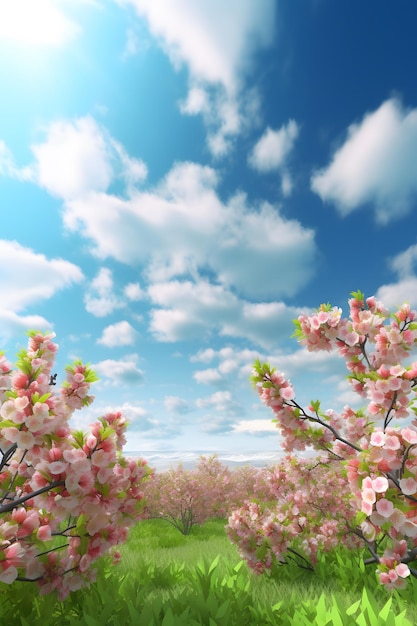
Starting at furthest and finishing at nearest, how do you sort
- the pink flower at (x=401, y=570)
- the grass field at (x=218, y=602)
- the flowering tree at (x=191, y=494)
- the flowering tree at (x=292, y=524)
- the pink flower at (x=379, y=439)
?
the flowering tree at (x=191, y=494) → the flowering tree at (x=292, y=524) → the pink flower at (x=401, y=570) → the pink flower at (x=379, y=439) → the grass field at (x=218, y=602)

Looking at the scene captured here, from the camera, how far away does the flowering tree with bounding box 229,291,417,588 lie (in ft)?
11.0

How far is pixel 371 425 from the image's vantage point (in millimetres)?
5848

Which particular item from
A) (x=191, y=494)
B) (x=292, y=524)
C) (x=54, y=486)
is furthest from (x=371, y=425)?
(x=191, y=494)

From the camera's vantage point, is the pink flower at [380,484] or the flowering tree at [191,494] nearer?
the pink flower at [380,484]

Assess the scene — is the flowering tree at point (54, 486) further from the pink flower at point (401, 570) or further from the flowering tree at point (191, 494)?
the flowering tree at point (191, 494)

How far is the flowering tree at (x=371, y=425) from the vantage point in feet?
11.0

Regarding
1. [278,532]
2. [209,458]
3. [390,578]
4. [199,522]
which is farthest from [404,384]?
[209,458]

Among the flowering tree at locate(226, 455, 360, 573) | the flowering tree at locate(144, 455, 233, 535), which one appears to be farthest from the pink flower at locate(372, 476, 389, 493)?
the flowering tree at locate(144, 455, 233, 535)

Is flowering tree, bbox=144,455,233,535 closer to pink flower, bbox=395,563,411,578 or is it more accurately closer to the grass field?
the grass field

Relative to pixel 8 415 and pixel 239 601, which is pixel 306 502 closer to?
pixel 239 601

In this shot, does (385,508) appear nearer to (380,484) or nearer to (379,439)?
(380,484)

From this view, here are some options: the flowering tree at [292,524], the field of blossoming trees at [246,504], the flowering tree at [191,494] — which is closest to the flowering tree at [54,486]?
the field of blossoming trees at [246,504]

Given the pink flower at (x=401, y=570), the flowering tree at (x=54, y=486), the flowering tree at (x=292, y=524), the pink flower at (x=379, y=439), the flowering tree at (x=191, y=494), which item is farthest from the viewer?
the flowering tree at (x=191, y=494)

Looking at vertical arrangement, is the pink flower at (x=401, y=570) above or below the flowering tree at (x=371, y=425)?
below
